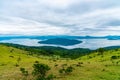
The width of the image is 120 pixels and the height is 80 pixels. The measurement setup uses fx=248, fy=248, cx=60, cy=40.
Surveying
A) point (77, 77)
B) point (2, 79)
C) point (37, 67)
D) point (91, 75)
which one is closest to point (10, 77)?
point (2, 79)

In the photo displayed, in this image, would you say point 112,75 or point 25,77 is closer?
point 25,77

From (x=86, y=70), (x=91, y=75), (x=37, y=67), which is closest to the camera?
(x=37, y=67)

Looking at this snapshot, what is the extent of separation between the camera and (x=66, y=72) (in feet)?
121

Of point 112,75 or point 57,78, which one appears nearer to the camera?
point 57,78

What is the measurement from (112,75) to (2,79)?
52.6 feet

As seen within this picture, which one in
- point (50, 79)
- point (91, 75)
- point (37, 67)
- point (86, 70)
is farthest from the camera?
point (86, 70)

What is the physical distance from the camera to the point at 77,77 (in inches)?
1356

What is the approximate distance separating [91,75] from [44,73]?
23.4 feet

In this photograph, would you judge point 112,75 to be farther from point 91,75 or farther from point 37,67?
point 37,67

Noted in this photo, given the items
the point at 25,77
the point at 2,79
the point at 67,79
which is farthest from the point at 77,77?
the point at 2,79

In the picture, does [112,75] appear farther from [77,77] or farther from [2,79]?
[2,79]

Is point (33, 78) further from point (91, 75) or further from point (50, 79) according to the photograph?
point (91, 75)

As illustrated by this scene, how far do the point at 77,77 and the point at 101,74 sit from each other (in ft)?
16.1

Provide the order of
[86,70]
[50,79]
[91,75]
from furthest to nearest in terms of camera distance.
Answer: [86,70]
[91,75]
[50,79]
